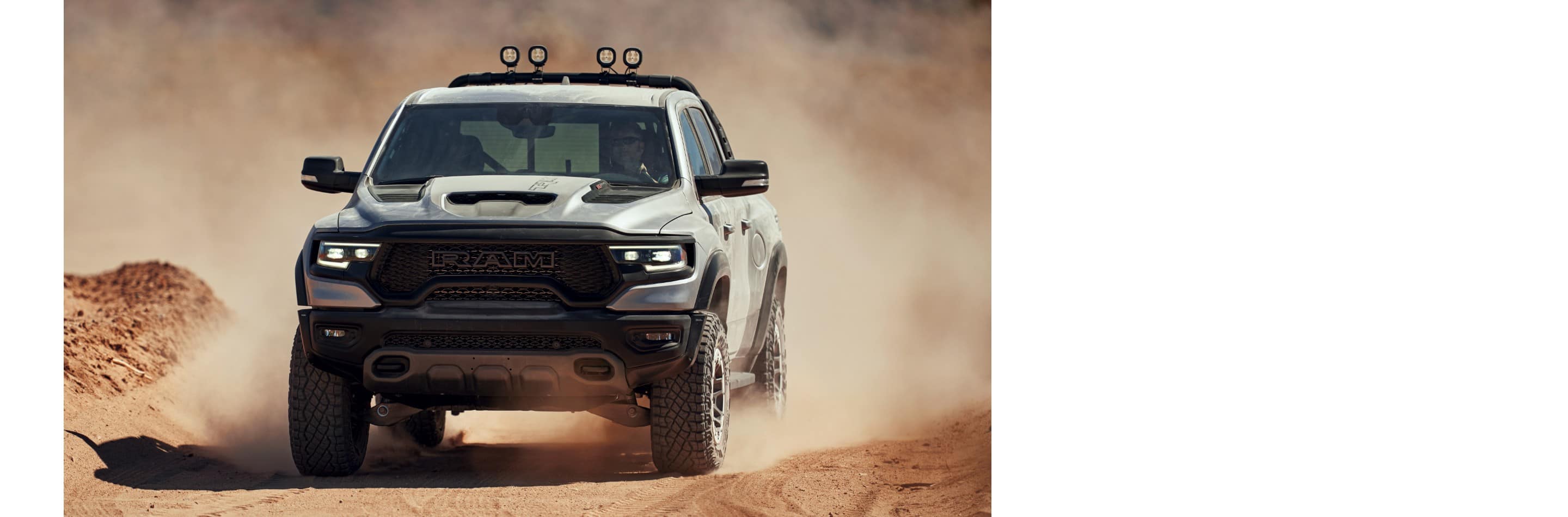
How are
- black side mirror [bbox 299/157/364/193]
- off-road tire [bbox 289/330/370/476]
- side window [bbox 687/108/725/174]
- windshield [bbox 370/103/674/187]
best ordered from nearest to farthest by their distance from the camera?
off-road tire [bbox 289/330/370/476] < black side mirror [bbox 299/157/364/193] < windshield [bbox 370/103/674/187] < side window [bbox 687/108/725/174]

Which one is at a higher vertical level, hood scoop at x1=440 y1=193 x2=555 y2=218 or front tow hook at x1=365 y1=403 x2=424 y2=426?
hood scoop at x1=440 y1=193 x2=555 y2=218

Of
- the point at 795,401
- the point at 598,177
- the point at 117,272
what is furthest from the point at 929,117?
the point at 117,272

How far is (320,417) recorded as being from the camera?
768cm

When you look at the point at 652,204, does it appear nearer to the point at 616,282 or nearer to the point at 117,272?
the point at 616,282

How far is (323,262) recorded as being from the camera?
7352mm

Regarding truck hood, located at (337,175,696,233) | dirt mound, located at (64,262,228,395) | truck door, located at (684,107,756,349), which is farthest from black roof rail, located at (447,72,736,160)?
dirt mound, located at (64,262,228,395)

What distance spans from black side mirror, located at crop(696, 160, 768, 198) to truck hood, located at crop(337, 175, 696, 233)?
13cm

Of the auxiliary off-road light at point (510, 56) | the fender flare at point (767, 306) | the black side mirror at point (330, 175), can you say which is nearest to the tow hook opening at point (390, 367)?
the black side mirror at point (330, 175)

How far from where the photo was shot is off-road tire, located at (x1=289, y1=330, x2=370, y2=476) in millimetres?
7648

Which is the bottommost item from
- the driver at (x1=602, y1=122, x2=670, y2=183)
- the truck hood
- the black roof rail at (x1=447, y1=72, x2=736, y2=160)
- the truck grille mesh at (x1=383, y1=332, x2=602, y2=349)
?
the truck grille mesh at (x1=383, y1=332, x2=602, y2=349)

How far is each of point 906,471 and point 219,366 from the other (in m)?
4.63

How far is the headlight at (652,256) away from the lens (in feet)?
23.9

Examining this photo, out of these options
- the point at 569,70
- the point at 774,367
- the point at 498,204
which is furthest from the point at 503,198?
the point at 569,70

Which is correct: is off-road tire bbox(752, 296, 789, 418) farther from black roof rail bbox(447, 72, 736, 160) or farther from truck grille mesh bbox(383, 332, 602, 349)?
truck grille mesh bbox(383, 332, 602, 349)
